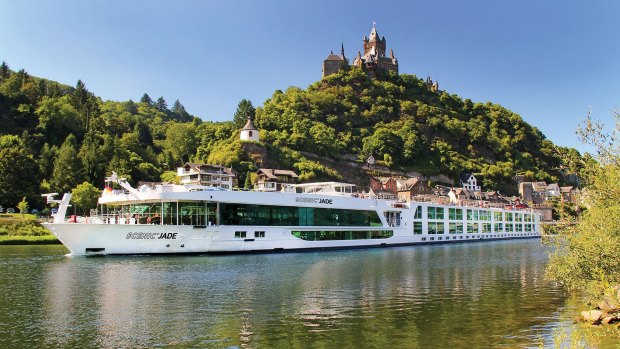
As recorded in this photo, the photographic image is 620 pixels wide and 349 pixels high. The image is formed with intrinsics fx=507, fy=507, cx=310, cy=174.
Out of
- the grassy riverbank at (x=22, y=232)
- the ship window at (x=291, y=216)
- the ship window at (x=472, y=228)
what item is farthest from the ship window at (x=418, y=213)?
the grassy riverbank at (x=22, y=232)

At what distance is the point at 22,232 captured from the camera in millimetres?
62219

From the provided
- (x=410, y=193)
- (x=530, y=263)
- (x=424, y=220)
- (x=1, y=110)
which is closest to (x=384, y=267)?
(x=530, y=263)

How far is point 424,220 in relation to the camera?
2662 inches

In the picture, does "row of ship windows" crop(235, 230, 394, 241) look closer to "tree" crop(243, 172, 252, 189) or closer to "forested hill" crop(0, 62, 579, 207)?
"forested hill" crop(0, 62, 579, 207)

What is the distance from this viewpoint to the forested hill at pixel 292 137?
9131 cm

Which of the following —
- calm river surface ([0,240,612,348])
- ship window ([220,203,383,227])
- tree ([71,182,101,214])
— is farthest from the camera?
tree ([71,182,101,214])

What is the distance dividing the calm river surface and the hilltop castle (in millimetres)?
122923

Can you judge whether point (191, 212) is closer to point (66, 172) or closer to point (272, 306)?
point (272, 306)

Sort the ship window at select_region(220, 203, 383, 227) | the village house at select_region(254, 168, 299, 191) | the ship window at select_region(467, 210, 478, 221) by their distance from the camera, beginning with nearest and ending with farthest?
the ship window at select_region(220, 203, 383, 227) → the ship window at select_region(467, 210, 478, 221) → the village house at select_region(254, 168, 299, 191)

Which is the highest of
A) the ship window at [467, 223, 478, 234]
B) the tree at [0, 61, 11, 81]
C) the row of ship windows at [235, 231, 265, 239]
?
the tree at [0, 61, 11, 81]

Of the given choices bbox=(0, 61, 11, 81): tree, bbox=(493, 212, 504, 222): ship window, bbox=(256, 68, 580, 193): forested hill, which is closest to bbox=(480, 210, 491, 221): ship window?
bbox=(493, 212, 504, 222): ship window

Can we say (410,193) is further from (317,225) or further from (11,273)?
(11,273)

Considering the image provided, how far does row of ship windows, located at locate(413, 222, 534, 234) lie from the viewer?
6850 centimetres

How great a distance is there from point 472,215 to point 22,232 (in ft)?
204
